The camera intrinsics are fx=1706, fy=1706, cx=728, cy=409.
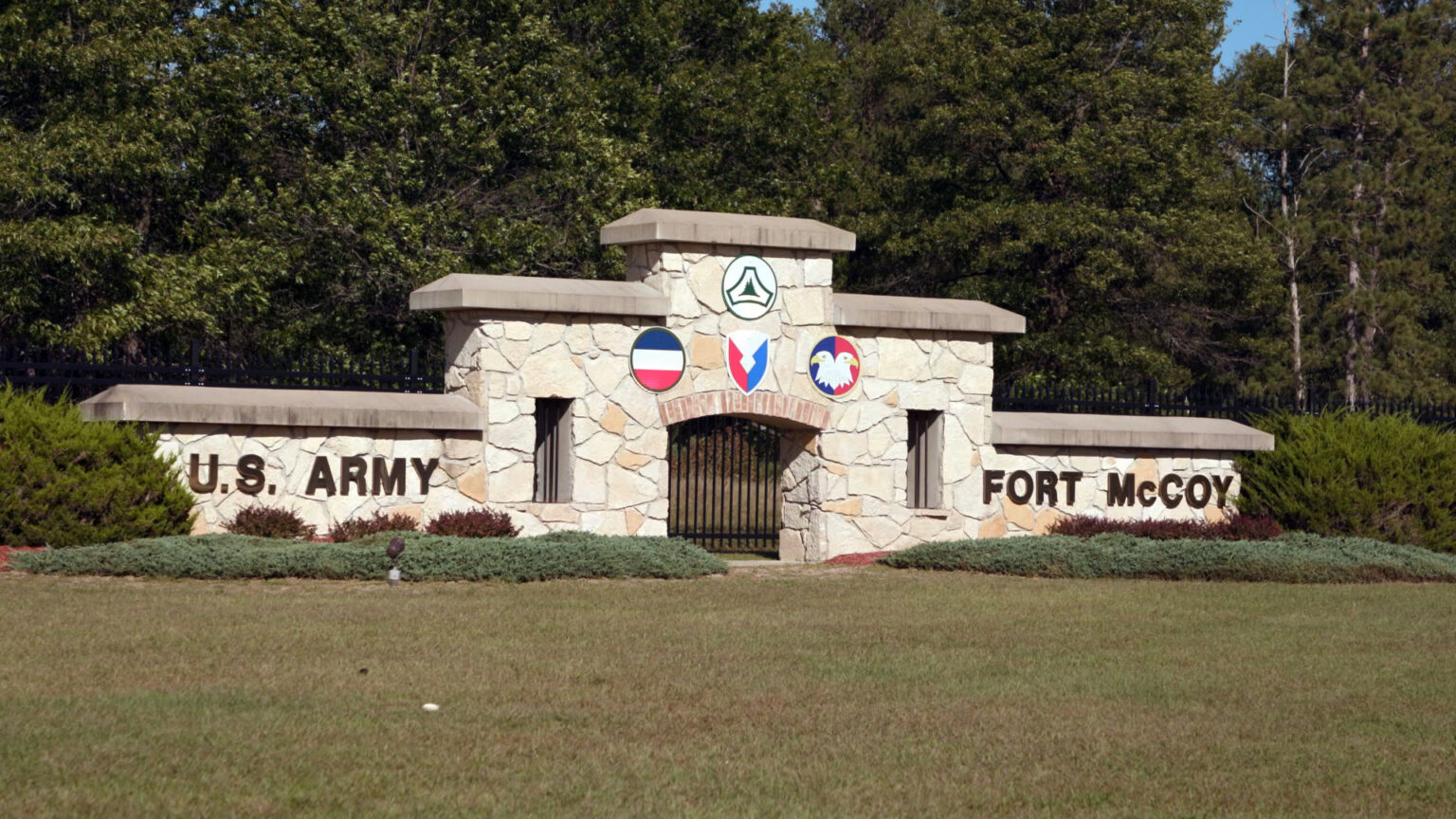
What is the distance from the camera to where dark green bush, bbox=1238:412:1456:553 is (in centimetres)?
2081

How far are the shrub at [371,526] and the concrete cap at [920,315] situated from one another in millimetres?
5447

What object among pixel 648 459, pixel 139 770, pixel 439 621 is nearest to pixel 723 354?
pixel 648 459

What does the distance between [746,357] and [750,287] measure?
796 millimetres

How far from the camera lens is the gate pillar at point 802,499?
19766mm

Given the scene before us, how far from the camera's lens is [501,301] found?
1809 cm

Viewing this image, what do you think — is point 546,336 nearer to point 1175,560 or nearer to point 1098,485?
point 1175,560

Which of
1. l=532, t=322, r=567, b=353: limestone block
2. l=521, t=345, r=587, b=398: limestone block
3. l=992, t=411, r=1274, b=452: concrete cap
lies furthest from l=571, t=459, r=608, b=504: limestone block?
l=992, t=411, r=1274, b=452: concrete cap

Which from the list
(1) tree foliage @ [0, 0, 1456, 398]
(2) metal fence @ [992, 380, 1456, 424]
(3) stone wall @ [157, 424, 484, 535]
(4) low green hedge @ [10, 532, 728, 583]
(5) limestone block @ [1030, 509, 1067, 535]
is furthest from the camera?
(1) tree foliage @ [0, 0, 1456, 398]

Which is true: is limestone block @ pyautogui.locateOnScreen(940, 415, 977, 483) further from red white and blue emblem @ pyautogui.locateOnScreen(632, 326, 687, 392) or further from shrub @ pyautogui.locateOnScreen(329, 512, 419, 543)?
shrub @ pyautogui.locateOnScreen(329, 512, 419, 543)

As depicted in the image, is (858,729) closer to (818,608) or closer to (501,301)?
(818,608)

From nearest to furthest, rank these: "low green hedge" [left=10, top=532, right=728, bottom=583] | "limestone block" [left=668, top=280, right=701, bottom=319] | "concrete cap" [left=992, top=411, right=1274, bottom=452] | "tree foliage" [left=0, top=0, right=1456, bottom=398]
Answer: "low green hedge" [left=10, top=532, right=728, bottom=583] < "limestone block" [left=668, top=280, right=701, bottom=319] < "concrete cap" [left=992, top=411, right=1274, bottom=452] < "tree foliage" [left=0, top=0, right=1456, bottom=398]

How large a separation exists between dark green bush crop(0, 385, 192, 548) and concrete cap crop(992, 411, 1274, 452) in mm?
9780

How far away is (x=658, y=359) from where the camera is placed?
18.9 meters

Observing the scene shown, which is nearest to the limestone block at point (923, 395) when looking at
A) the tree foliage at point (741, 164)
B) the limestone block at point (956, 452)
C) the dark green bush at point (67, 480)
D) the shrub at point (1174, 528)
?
the limestone block at point (956, 452)
